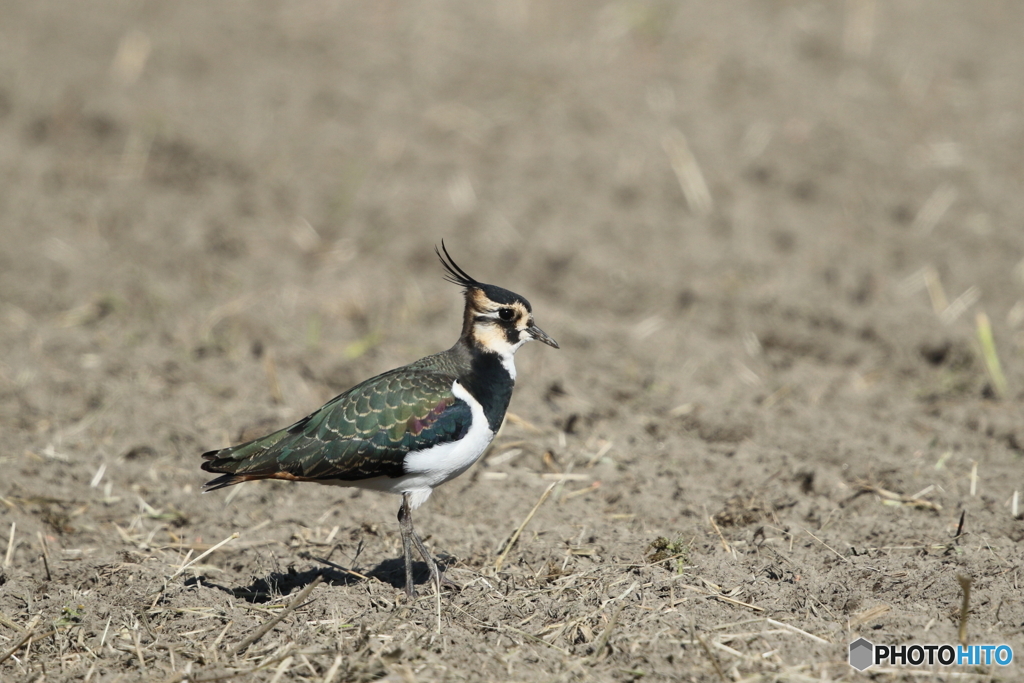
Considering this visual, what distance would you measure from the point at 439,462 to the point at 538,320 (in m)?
3.53

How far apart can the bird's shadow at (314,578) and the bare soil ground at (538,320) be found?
4cm

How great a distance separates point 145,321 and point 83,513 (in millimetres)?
3059

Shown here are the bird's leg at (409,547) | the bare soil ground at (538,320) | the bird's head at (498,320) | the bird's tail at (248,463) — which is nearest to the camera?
the bare soil ground at (538,320)

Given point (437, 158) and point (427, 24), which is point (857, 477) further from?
point (427, 24)

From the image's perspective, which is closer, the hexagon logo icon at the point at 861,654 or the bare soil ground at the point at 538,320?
the hexagon logo icon at the point at 861,654

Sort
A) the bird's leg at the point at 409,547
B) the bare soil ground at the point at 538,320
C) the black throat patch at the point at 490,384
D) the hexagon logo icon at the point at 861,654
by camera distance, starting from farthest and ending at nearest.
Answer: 1. the black throat patch at the point at 490,384
2. the bird's leg at the point at 409,547
3. the bare soil ground at the point at 538,320
4. the hexagon logo icon at the point at 861,654

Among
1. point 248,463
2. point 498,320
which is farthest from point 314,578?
point 498,320

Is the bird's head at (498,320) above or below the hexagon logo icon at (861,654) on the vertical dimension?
above

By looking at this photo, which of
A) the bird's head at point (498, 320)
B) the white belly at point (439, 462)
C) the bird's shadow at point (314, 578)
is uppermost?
the bird's head at point (498, 320)

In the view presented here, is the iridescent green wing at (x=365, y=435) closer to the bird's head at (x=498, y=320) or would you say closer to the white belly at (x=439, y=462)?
the white belly at (x=439, y=462)

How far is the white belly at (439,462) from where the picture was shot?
18.4ft

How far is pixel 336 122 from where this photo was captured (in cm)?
1192

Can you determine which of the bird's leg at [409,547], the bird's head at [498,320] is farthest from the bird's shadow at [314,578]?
the bird's head at [498,320]

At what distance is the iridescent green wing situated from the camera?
5.63m
